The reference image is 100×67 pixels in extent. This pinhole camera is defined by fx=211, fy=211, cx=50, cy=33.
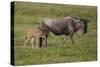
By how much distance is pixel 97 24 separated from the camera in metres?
2.99

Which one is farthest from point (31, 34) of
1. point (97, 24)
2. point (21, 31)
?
point (97, 24)

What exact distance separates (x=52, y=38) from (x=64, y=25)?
0.24m

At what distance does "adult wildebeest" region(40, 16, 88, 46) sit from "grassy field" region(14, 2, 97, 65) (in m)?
0.05

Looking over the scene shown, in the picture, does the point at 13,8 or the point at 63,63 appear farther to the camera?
the point at 63,63

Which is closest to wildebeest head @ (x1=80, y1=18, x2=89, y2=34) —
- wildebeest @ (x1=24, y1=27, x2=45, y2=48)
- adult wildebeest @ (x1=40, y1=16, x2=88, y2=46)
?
adult wildebeest @ (x1=40, y1=16, x2=88, y2=46)

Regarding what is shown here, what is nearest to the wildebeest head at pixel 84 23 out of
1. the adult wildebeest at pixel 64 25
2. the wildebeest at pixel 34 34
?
the adult wildebeest at pixel 64 25

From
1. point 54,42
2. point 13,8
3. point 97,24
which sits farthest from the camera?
point 97,24

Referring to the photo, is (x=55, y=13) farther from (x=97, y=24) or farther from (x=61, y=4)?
(x=97, y=24)

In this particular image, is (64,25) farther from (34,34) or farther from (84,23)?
(34,34)

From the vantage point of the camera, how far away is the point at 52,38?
2.69 m

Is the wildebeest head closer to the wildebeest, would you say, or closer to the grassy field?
the grassy field

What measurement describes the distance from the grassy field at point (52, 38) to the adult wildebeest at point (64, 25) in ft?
0.18

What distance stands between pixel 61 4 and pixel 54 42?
1.65 feet

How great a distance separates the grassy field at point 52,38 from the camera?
2508 mm
